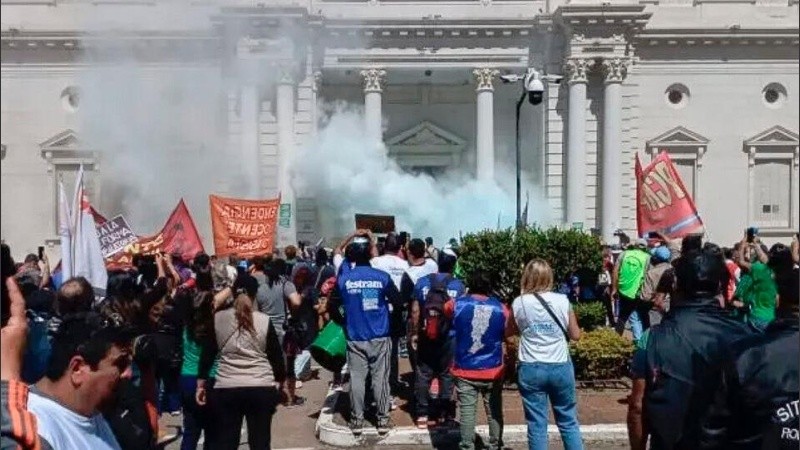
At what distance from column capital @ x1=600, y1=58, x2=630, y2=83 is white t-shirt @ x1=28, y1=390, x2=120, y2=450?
2913 cm

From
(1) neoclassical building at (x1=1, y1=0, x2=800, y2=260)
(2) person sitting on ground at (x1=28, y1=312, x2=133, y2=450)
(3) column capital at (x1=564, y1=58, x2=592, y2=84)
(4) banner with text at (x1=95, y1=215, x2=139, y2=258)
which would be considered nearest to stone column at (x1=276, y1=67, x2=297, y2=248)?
(1) neoclassical building at (x1=1, y1=0, x2=800, y2=260)

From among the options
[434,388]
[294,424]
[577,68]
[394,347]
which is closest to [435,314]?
[434,388]

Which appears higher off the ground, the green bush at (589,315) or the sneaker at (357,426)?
the green bush at (589,315)

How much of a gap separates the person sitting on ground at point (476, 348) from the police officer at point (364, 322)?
1101 mm

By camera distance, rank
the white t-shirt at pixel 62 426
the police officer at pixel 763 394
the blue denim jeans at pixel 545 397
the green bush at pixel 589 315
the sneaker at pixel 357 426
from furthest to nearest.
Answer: the green bush at pixel 589 315 → the sneaker at pixel 357 426 → the blue denim jeans at pixel 545 397 → the police officer at pixel 763 394 → the white t-shirt at pixel 62 426

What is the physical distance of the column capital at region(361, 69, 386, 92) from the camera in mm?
30406

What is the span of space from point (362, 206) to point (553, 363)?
902 inches

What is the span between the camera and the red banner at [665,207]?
1069cm

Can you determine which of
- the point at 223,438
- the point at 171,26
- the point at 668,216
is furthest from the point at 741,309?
the point at 171,26

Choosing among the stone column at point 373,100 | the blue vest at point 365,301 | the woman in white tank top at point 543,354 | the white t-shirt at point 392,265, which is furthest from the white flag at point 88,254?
the stone column at point 373,100

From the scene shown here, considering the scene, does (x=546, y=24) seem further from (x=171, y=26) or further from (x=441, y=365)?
(x=441, y=365)

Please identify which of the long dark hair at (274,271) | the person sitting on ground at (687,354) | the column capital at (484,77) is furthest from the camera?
the column capital at (484,77)

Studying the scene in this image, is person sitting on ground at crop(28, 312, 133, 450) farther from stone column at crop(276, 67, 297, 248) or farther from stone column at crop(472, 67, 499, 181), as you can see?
stone column at crop(472, 67, 499, 181)

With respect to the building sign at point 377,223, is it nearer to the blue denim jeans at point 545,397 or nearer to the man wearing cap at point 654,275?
the man wearing cap at point 654,275
